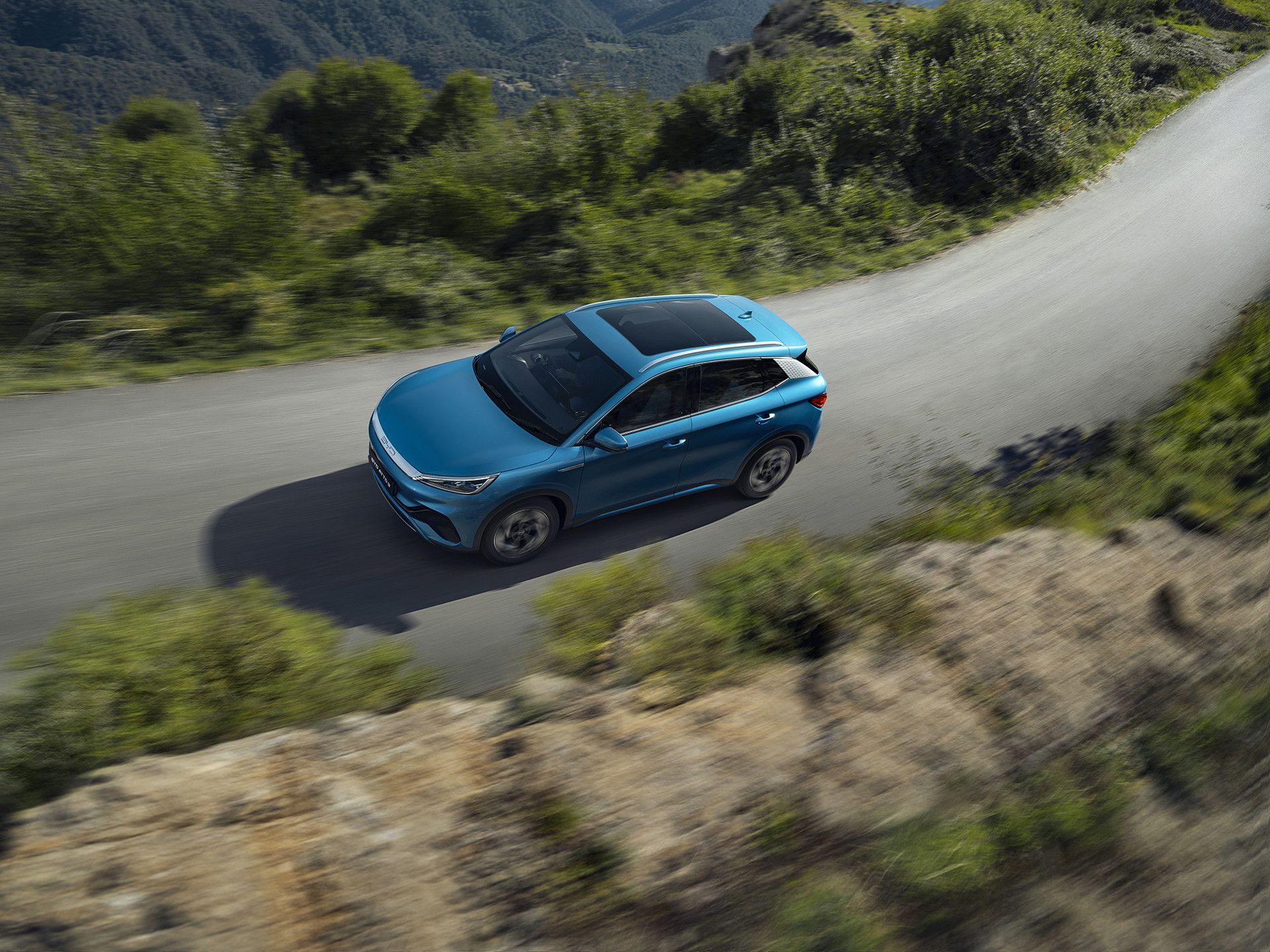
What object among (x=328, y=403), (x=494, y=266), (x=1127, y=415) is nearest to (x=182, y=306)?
(x=328, y=403)

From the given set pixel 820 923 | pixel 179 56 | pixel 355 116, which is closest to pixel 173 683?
pixel 820 923

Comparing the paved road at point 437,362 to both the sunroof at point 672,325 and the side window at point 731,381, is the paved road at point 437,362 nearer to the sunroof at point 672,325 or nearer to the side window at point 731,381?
the side window at point 731,381

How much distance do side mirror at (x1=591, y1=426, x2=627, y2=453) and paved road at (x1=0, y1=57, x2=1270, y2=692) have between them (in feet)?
3.29

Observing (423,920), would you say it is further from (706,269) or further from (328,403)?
(706,269)

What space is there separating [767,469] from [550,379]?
2322 millimetres

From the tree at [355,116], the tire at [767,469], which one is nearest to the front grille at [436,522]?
the tire at [767,469]

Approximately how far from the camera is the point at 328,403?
324 inches

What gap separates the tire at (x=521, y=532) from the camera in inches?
236

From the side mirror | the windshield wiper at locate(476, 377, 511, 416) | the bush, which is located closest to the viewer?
the bush

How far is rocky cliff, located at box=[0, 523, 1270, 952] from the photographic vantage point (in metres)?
3.09

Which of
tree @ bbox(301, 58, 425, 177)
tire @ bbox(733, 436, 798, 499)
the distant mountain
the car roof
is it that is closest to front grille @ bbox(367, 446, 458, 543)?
the car roof

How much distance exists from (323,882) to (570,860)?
99 cm

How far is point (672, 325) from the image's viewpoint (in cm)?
694

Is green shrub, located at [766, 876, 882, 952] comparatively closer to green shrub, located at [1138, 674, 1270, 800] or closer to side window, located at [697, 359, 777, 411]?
green shrub, located at [1138, 674, 1270, 800]
